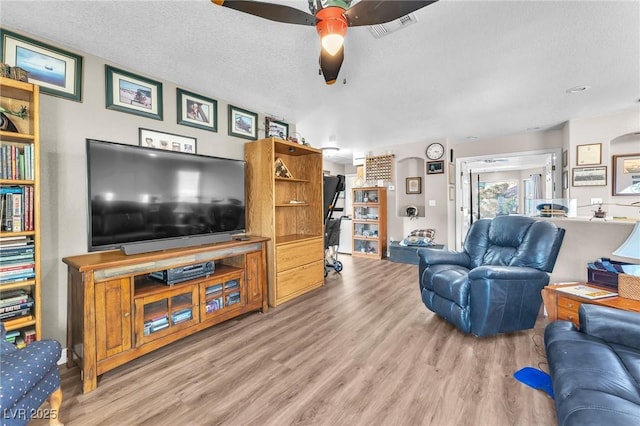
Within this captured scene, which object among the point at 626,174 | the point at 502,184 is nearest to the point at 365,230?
the point at 626,174

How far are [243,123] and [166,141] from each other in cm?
100

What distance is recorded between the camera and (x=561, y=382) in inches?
47.9

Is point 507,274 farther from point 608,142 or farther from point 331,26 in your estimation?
point 608,142

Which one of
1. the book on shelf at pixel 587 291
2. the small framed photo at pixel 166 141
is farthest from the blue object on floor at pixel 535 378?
the small framed photo at pixel 166 141

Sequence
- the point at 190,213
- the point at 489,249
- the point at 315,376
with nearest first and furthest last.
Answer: the point at 315,376, the point at 190,213, the point at 489,249

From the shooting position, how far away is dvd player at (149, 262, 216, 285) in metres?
2.20

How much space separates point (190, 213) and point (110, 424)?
5.18 feet

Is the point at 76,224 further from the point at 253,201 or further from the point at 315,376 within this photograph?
the point at 315,376

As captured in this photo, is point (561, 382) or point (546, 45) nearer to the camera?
point (561, 382)

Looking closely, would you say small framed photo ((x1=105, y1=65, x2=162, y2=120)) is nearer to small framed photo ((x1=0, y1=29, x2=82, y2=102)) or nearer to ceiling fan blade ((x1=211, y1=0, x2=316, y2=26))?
small framed photo ((x1=0, y1=29, x2=82, y2=102))

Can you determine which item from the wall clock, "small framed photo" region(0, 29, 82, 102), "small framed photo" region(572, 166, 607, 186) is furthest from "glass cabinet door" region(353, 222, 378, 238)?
"small framed photo" region(0, 29, 82, 102)

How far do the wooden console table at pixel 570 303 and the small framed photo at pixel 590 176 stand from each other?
2766mm

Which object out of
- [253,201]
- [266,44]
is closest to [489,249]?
[253,201]

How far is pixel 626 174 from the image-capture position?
3852 millimetres
